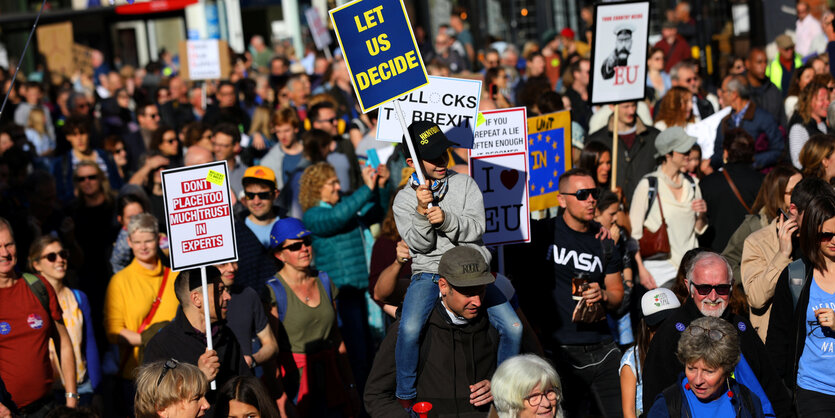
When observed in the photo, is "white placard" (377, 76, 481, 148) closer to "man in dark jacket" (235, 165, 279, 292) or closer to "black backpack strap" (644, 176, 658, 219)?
"man in dark jacket" (235, 165, 279, 292)

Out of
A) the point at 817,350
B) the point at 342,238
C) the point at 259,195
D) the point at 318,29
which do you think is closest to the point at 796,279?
the point at 817,350

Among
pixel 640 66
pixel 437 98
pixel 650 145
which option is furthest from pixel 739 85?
pixel 437 98

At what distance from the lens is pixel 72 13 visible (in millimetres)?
29891

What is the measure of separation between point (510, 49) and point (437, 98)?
1144cm

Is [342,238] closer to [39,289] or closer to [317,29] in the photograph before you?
[39,289]

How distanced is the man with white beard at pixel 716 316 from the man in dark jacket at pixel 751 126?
18.0ft

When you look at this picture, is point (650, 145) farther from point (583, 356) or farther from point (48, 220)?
point (48, 220)

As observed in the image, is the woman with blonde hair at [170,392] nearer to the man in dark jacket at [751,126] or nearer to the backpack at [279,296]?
the backpack at [279,296]

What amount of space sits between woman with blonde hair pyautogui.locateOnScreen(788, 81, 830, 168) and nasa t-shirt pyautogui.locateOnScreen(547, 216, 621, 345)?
3.71 metres

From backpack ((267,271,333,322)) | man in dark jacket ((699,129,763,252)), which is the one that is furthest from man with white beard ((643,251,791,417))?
man in dark jacket ((699,129,763,252))

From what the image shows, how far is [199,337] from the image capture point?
22.7 ft

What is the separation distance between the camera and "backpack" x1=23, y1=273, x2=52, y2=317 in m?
7.41

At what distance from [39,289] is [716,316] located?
4.38 meters

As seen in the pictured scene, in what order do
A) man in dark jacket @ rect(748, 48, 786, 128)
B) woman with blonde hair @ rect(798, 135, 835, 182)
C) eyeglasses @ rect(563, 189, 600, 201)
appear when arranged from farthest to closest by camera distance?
man in dark jacket @ rect(748, 48, 786, 128)
woman with blonde hair @ rect(798, 135, 835, 182)
eyeglasses @ rect(563, 189, 600, 201)
